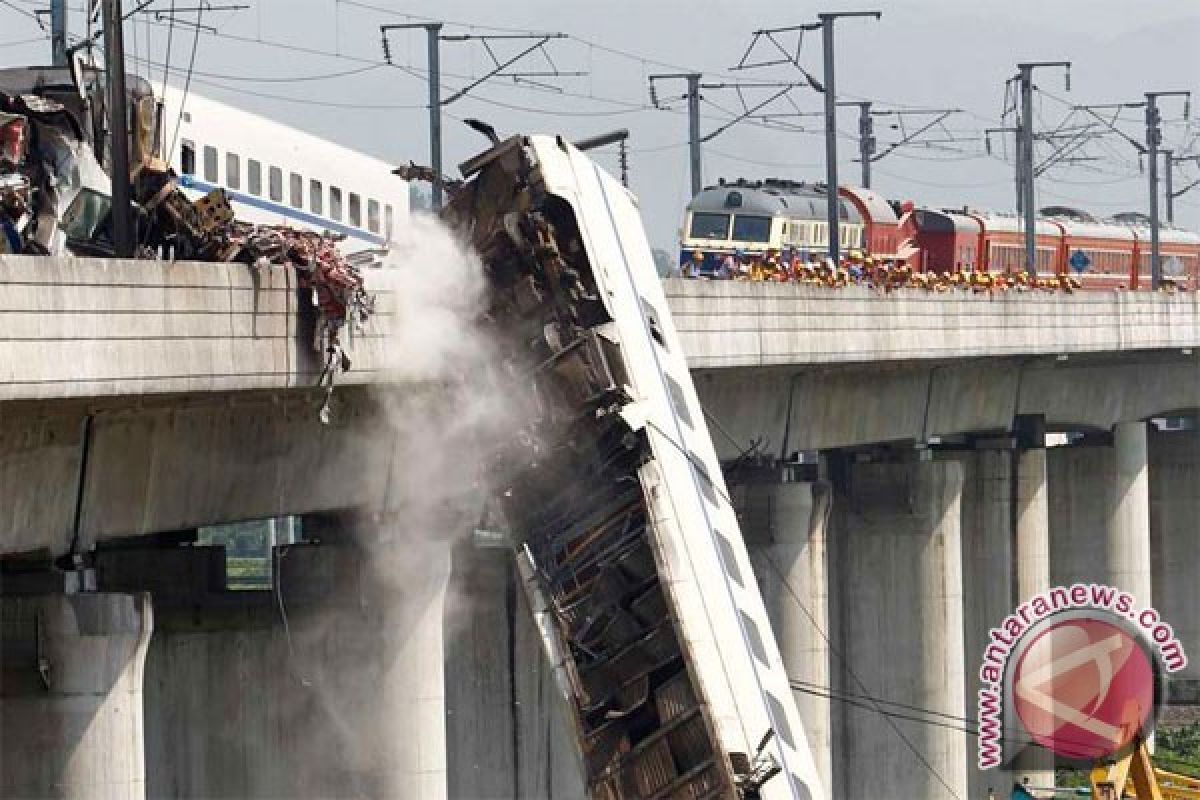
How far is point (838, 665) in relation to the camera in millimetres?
56625

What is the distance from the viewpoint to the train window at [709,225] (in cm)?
7394

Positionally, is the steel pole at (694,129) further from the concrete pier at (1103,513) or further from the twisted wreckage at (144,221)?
the twisted wreckage at (144,221)

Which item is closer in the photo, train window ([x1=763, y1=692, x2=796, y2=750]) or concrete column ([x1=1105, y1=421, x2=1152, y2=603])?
train window ([x1=763, y1=692, x2=796, y2=750])

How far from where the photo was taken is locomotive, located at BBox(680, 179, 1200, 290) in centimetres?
7356

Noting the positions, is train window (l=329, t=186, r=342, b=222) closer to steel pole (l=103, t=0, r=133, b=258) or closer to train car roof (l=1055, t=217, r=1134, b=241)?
steel pole (l=103, t=0, r=133, b=258)

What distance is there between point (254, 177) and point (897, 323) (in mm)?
11047

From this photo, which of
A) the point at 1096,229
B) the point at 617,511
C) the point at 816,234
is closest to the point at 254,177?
the point at 617,511

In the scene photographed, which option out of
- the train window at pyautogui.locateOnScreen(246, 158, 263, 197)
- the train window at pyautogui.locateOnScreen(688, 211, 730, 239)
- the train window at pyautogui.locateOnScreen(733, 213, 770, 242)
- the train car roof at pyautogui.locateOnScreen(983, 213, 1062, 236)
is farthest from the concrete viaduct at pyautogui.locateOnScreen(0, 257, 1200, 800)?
the train car roof at pyautogui.locateOnScreen(983, 213, 1062, 236)

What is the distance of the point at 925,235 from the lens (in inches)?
3312

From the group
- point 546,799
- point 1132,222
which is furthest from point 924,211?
point 546,799

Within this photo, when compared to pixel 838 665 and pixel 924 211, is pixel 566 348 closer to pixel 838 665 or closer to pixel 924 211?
pixel 838 665

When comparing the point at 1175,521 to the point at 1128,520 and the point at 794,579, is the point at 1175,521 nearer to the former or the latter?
the point at 1128,520

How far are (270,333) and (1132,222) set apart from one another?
82865 millimetres

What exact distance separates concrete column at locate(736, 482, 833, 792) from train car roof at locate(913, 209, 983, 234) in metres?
34.3
